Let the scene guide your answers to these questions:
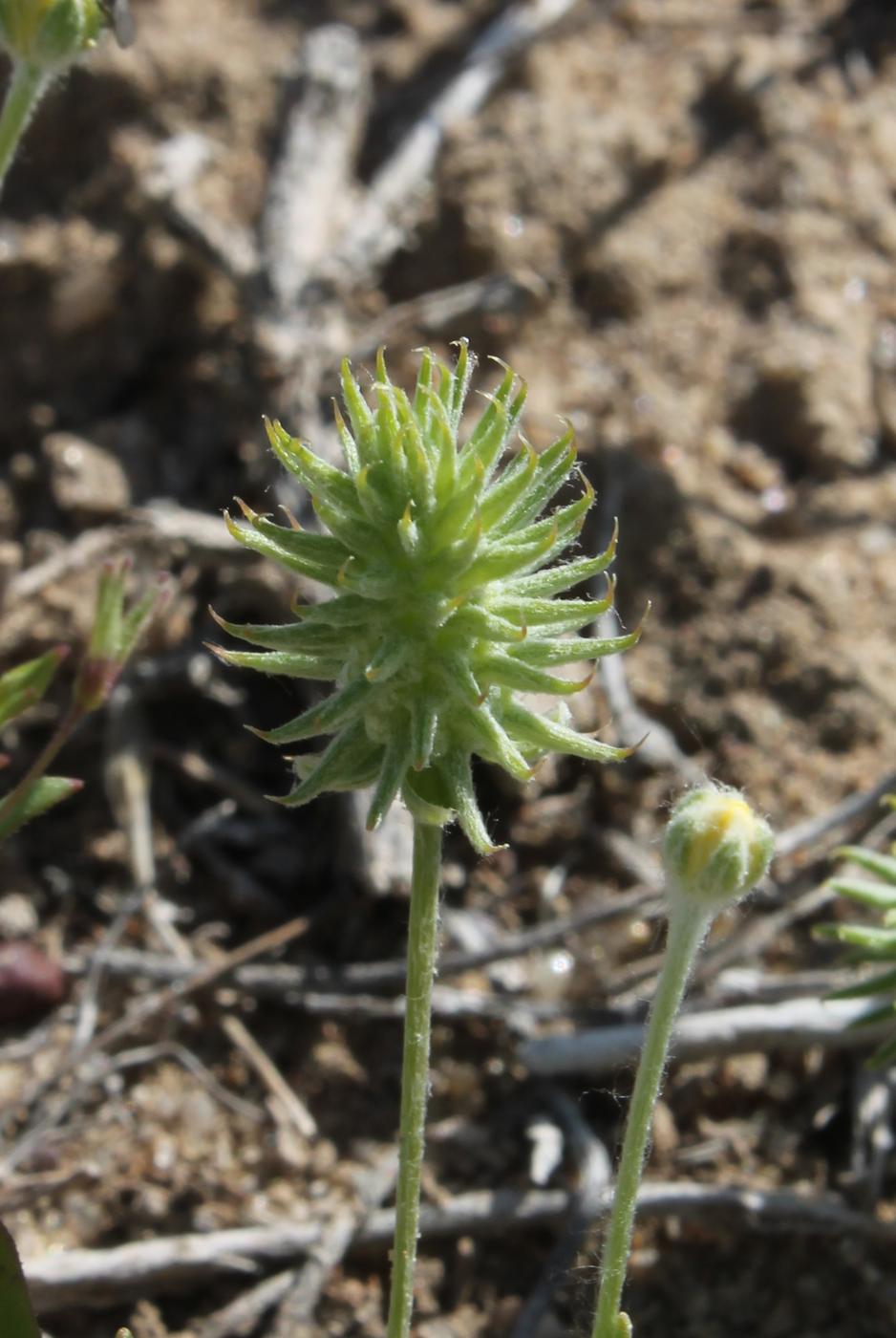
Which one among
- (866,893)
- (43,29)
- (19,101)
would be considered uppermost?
(43,29)

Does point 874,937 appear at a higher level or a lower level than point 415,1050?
higher

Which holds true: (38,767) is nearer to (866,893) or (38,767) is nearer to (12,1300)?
(12,1300)

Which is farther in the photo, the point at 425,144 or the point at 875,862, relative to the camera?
the point at 425,144

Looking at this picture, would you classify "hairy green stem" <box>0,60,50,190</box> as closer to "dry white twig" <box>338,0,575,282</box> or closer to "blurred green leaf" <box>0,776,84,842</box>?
"blurred green leaf" <box>0,776,84,842</box>

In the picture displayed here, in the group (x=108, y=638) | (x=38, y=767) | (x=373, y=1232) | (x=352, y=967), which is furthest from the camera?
(x=352, y=967)

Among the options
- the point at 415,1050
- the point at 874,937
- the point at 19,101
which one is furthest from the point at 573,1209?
the point at 19,101

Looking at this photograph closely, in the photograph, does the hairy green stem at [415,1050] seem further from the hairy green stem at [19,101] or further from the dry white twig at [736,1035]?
the hairy green stem at [19,101]

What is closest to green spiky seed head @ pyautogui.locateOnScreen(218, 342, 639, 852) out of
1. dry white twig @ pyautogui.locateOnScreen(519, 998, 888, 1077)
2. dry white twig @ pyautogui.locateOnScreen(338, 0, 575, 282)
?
dry white twig @ pyautogui.locateOnScreen(519, 998, 888, 1077)
